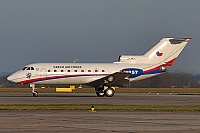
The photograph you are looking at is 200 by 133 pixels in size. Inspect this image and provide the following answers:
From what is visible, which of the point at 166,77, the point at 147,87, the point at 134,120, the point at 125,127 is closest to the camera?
the point at 125,127

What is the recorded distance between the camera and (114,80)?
58094mm

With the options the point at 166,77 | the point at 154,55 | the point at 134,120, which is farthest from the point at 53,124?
the point at 166,77

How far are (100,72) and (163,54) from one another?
8.02 m

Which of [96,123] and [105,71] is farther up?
[105,71]

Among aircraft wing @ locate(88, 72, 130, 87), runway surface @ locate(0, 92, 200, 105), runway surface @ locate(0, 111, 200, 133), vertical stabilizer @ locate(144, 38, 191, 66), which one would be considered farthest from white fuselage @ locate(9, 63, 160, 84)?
runway surface @ locate(0, 111, 200, 133)

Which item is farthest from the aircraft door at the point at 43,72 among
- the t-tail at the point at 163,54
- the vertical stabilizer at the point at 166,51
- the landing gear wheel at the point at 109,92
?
the vertical stabilizer at the point at 166,51

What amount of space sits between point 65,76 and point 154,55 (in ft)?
35.3

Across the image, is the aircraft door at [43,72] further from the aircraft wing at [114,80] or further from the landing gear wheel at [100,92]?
the landing gear wheel at [100,92]

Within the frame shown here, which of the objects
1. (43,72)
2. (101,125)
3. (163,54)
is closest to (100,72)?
(43,72)

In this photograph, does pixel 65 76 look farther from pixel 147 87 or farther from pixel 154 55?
pixel 147 87

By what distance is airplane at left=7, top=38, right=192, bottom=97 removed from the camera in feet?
191

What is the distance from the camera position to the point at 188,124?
76.7 ft

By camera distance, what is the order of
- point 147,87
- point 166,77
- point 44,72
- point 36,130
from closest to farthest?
point 36,130, point 44,72, point 166,77, point 147,87

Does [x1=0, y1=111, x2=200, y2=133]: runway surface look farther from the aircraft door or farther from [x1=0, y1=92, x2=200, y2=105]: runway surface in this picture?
the aircraft door
